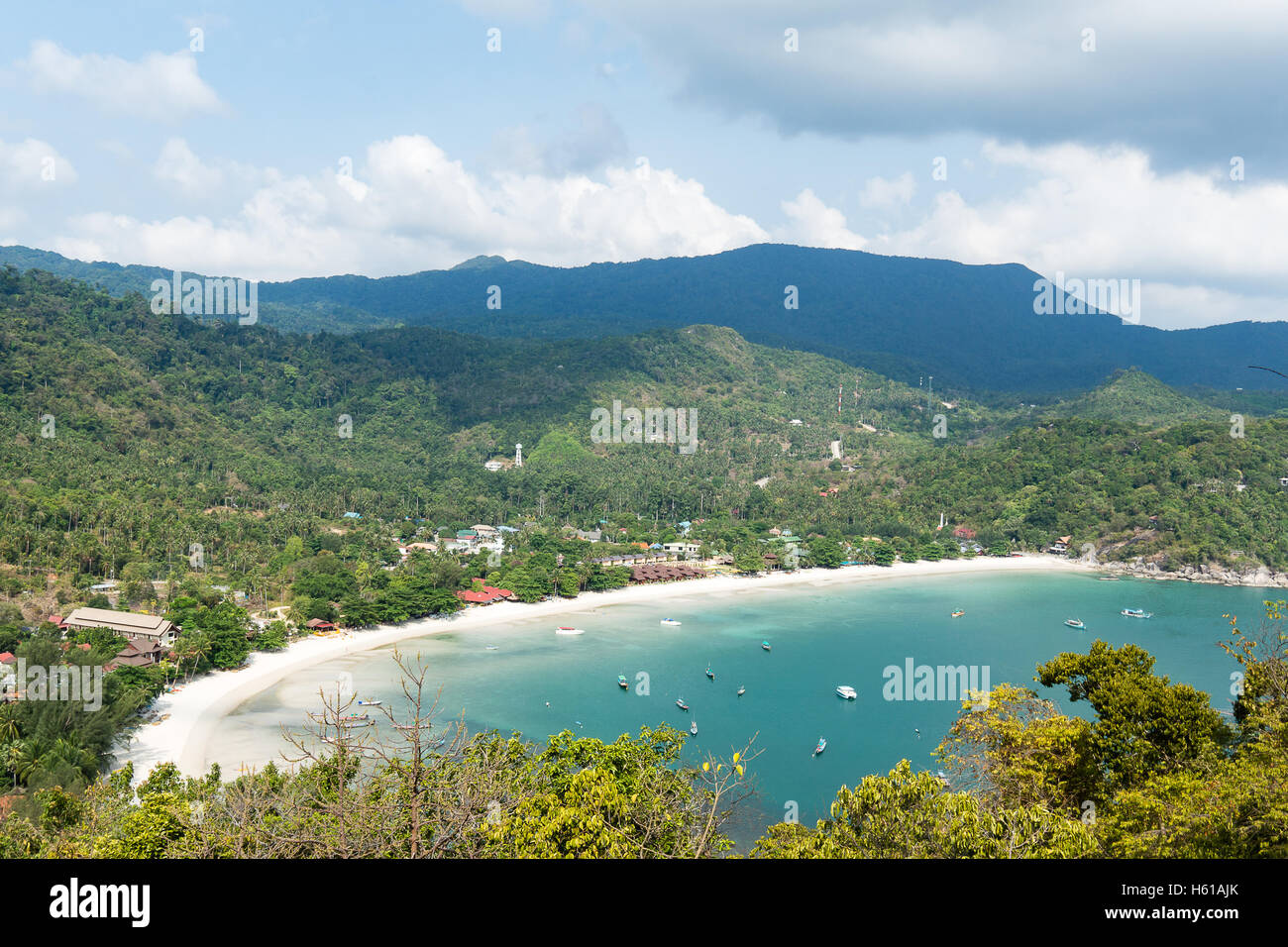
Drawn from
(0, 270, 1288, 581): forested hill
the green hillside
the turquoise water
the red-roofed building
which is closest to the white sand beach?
the red-roofed building

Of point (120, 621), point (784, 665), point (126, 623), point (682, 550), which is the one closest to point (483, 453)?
point (682, 550)

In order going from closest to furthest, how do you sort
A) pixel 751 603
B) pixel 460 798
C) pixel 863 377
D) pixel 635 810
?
pixel 460 798
pixel 635 810
pixel 751 603
pixel 863 377

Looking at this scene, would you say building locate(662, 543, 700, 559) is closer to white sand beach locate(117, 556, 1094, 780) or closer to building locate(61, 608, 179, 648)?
white sand beach locate(117, 556, 1094, 780)

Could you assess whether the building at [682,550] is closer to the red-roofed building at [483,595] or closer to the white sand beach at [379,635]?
the white sand beach at [379,635]
